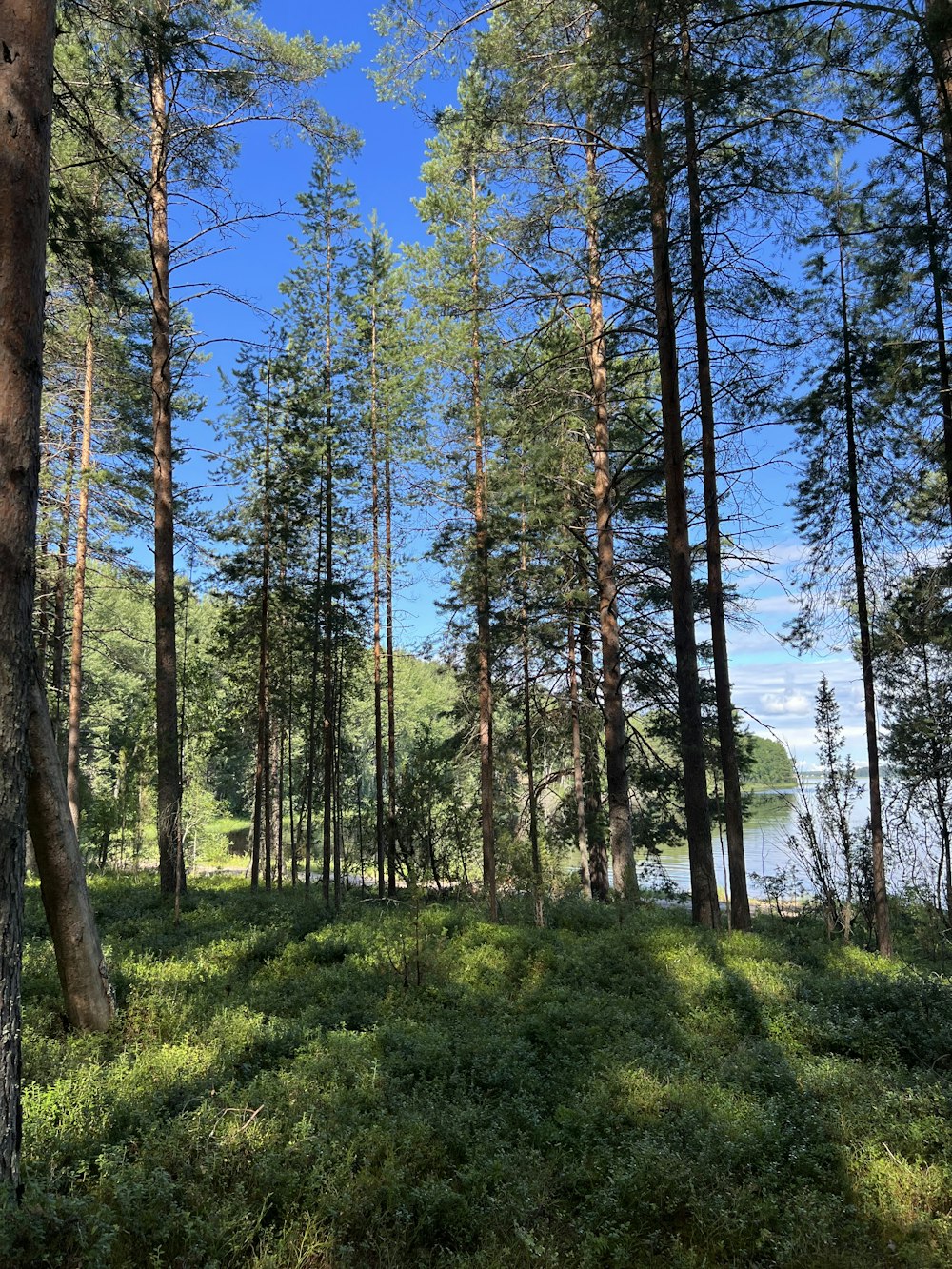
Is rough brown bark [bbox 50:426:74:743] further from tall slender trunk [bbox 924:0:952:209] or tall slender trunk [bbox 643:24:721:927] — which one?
tall slender trunk [bbox 924:0:952:209]

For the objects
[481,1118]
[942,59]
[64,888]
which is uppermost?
[942,59]

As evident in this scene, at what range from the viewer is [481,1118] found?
4352 mm

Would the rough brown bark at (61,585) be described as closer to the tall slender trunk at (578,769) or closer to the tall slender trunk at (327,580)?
the tall slender trunk at (327,580)

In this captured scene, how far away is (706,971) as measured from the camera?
23.7 ft

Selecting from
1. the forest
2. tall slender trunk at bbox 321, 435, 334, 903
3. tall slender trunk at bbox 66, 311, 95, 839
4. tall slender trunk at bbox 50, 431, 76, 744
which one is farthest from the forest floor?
tall slender trunk at bbox 50, 431, 76, 744

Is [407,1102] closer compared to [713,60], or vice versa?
[407,1102]

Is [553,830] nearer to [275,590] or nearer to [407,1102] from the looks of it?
[275,590]

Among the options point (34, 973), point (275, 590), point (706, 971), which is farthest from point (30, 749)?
point (275, 590)

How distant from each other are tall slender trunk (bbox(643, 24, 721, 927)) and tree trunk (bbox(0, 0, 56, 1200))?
690 centimetres

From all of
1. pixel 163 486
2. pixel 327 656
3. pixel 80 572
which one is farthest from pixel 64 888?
pixel 80 572

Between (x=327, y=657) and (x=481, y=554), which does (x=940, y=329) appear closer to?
(x=481, y=554)

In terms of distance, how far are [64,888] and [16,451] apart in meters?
3.57

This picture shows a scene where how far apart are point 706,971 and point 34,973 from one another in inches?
262

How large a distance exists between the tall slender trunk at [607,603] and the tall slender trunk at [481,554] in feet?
7.61
